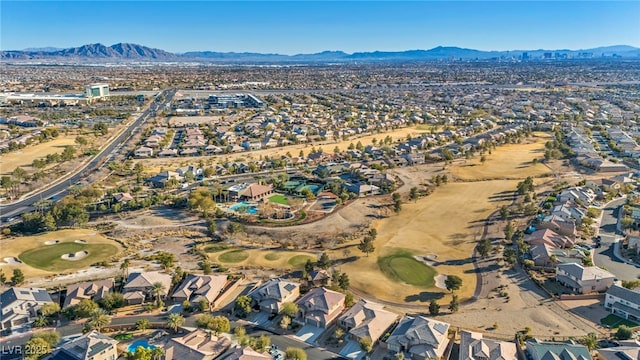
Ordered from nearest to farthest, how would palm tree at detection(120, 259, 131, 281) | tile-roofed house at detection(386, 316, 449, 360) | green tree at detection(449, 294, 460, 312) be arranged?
1. tile-roofed house at detection(386, 316, 449, 360)
2. green tree at detection(449, 294, 460, 312)
3. palm tree at detection(120, 259, 131, 281)

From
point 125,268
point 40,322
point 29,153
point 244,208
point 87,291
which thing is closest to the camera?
point 40,322

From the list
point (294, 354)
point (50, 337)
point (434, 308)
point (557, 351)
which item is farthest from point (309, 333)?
point (50, 337)

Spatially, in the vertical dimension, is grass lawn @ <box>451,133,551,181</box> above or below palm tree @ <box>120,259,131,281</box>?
above

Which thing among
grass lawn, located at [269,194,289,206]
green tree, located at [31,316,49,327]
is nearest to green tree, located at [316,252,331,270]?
grass lawn, located at [269,194,289,206]

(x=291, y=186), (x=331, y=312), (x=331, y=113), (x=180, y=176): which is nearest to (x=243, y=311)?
(x=331, y=312)

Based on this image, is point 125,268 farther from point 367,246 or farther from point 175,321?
point 367,246

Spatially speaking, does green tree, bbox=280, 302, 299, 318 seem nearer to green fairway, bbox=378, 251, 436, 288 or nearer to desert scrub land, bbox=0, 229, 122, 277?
green fairway, bbox=378, 251, 436, 288

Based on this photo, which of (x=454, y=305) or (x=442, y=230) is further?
(x=442, y=230)
